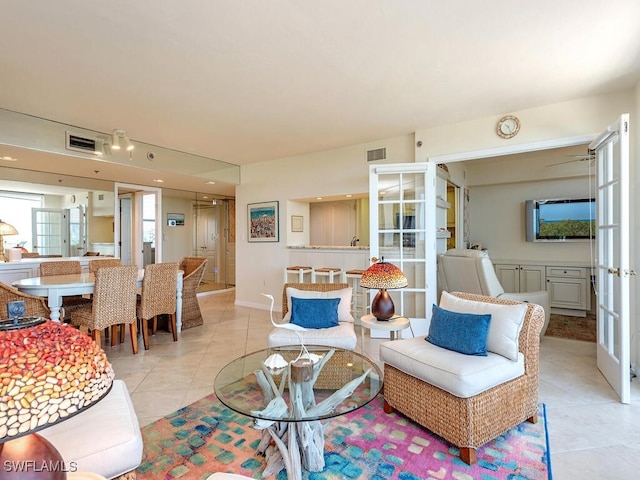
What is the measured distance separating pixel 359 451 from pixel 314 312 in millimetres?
1236

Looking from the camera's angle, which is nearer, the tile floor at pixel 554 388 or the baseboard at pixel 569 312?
the tile floor at pixel 554 388

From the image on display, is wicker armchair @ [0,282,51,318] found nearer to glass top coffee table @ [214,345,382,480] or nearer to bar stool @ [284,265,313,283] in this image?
glass top coffee table @ [214,345,382,480]

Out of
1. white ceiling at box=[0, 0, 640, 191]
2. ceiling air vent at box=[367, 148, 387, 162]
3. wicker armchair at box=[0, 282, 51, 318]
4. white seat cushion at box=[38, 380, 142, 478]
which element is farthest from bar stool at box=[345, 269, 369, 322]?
white seat cushion at box=[38, 380, 142, 478]

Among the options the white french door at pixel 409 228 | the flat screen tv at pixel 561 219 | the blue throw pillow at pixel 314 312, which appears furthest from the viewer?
the flat screen tv at pixel 561 219

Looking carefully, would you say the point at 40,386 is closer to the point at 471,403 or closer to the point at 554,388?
the point at 471,403

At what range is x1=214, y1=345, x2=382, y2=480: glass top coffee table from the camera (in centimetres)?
162

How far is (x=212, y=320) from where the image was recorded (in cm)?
510

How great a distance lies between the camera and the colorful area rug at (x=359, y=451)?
1730mm

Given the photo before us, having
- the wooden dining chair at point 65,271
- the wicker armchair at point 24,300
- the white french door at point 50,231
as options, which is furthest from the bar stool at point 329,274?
the white french door at point 50,231

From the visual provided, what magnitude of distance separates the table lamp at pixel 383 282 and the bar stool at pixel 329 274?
2.18 meters

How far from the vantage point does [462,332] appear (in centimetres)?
212

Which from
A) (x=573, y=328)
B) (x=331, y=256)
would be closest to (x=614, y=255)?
(x=573, y=328)

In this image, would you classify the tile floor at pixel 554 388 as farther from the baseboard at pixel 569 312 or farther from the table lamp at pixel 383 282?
the baseboard at pixel 569 312

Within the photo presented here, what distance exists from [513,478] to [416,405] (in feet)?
1.88
